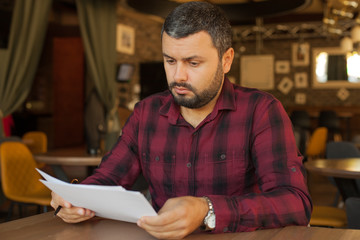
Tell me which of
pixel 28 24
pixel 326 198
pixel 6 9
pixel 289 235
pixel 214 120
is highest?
pixel 6 9

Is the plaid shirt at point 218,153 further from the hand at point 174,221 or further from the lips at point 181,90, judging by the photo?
the hand at point 174,221

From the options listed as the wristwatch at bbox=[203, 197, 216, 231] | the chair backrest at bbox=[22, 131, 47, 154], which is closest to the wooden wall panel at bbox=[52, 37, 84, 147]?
the chair backrest at bbox=[22, 131, 47, 154]

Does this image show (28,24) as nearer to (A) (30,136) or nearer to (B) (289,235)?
(A) (30,136)

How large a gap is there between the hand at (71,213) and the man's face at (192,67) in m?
0.46

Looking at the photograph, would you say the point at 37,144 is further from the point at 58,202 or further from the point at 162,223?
the point at 162,223

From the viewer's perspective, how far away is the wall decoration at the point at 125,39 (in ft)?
30.0

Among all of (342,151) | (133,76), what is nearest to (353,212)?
(342,151)

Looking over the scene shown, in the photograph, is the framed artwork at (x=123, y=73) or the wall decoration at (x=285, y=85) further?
the wall decoration at (x=285, y=85)

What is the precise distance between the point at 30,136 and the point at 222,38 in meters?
5.00

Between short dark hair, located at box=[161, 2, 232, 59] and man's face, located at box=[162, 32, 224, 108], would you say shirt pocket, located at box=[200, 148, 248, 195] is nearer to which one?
man's face, located at box=[162, 32, 224, 108]

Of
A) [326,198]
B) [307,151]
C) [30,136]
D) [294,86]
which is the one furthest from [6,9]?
[294,86]

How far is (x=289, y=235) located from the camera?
3.83 ft

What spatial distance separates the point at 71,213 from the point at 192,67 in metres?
0.57

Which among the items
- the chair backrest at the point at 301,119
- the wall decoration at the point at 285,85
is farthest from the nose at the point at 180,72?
the wall decoration at the point at 285,85
